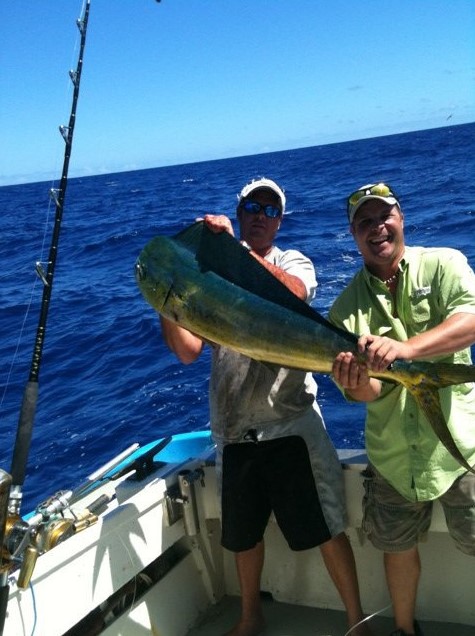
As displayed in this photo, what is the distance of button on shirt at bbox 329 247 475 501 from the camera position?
216 cm

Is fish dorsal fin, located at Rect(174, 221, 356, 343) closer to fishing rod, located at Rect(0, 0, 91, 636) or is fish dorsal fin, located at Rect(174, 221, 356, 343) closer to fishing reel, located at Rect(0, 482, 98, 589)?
fishing rod, located at Rect(0, 0, 91, 636)

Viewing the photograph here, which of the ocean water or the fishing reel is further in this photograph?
the ocean water

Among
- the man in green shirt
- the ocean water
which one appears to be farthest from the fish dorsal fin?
the ocean water

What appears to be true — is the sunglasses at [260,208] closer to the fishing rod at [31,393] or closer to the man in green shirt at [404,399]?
the man in green shirt at [404,399]

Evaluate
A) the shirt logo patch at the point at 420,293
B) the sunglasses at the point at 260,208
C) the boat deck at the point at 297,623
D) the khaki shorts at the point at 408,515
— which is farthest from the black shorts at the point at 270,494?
the sunglasses at the point at 260,208

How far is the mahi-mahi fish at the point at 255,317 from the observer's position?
1.85 meters

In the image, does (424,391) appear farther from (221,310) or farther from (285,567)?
(285,567)

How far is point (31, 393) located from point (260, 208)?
3.76 ft

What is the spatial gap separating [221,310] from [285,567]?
159 cm

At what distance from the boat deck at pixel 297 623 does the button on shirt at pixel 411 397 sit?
0.80 m

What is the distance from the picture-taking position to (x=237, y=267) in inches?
75.5

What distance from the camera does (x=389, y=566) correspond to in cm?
239

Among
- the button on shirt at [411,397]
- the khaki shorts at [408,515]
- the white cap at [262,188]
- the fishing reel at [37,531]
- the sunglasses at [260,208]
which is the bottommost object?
the khaki shorts at [408,515]

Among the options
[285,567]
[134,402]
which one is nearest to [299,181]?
[134,402]
